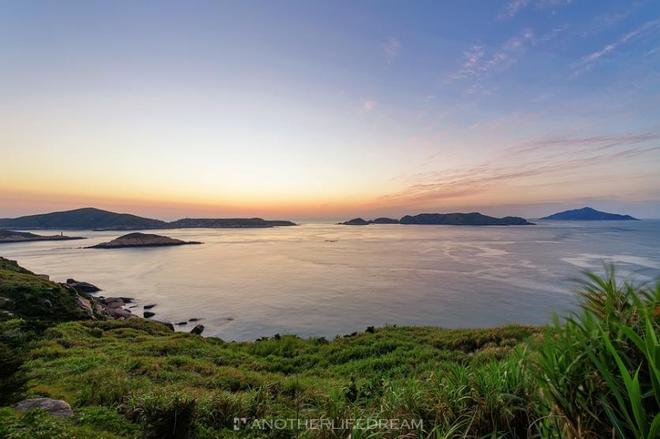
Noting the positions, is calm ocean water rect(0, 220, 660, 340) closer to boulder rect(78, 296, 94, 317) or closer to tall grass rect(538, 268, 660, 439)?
boulder rect(78, 296, 94, 317)

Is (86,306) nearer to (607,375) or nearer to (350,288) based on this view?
(350,288)

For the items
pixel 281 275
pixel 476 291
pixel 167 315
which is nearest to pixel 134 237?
pixel 281 275

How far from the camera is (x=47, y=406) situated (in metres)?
4.85

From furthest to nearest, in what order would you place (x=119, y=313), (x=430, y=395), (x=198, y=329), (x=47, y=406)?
(x=119, y=313) → (x=198, y=329) → (x=47, y=406) → (x=430, y=395)

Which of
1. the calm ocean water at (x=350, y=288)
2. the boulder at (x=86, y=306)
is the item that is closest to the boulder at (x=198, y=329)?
the calm ocean water at (x=350, y=288)

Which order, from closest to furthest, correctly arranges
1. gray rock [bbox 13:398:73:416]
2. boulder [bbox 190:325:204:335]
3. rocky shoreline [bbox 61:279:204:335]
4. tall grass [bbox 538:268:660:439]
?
1. tall grass [bbox 538:268:660:439]
2. gray rock [bbox 13:398:73:416]
3. boulder [bbox 190:325:204:335]
4. rocky shoreline [bbox 61:279:204:335]

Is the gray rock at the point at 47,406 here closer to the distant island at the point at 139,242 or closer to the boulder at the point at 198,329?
the boulder at the point at 198,329

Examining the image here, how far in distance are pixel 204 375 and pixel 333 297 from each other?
28.4m

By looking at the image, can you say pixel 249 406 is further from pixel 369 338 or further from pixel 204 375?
pixel 369 338

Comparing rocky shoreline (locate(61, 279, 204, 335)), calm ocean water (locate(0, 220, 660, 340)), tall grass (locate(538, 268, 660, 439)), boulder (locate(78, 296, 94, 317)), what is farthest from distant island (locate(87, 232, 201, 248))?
tall grass (locate(538, 268, 660, 439))

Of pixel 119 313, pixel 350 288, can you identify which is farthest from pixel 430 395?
pixel 350 288

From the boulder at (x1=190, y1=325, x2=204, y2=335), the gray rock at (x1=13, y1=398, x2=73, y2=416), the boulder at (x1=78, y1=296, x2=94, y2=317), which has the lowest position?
the boulder at (x1=190, y1=325, x2=204, y2=335)

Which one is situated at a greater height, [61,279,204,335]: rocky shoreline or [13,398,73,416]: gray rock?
[13,398,73,416]: gray rock

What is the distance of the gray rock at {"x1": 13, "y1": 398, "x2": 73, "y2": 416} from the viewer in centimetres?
472
